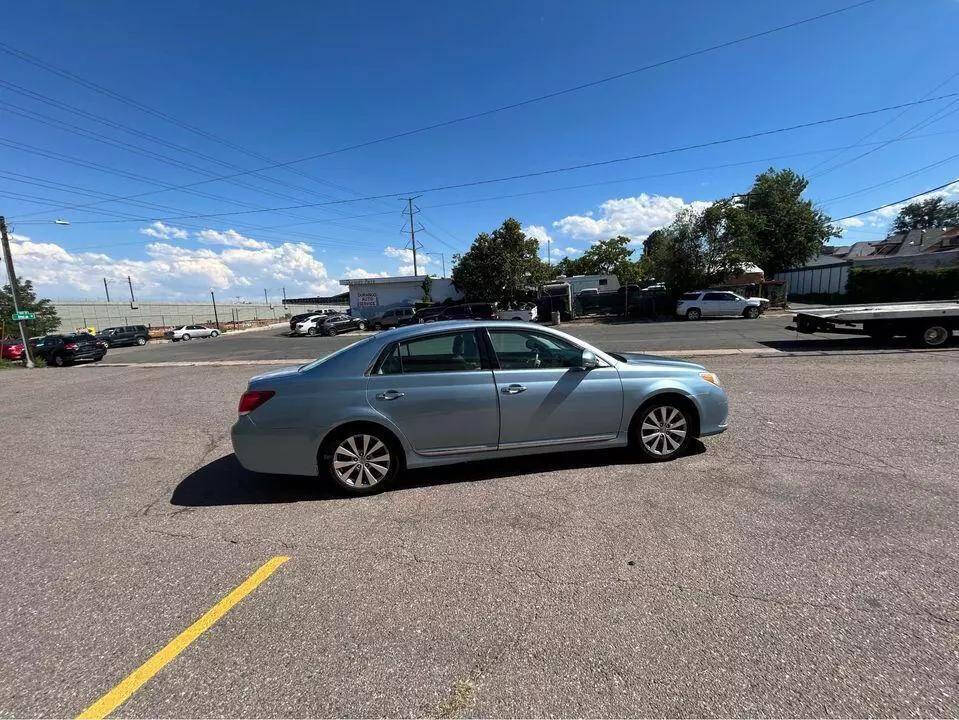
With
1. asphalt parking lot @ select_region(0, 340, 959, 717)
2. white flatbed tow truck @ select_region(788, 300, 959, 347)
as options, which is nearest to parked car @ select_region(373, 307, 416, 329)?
white flatbed tow truck @ select_region(788, 300, 959, 347)

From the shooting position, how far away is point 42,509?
3912 millimetres

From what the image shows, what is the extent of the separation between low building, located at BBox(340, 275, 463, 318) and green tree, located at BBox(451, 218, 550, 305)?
406 centimetres

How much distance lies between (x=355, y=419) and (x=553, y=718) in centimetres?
258

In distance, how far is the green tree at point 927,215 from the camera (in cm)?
7281

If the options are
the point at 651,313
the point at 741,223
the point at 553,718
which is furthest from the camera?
the point at 651,313

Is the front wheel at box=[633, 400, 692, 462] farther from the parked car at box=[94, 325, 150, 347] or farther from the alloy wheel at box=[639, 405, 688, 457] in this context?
the parked car at box=[94, 325, 150, 347]

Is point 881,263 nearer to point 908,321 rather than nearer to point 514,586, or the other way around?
point 908,321

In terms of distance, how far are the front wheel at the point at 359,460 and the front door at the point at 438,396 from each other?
0.25m

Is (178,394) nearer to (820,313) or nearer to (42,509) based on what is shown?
(42,509)

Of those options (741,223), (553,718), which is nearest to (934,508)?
(553,718)

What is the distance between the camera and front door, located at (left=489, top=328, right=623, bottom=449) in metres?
3.96

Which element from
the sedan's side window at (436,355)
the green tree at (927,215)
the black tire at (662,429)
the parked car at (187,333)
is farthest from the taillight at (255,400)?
the green tree at (927,215)

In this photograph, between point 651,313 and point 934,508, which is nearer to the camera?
point 934,508

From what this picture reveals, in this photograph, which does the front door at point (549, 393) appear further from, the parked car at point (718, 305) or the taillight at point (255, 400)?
the parked car at point (718, 305)
